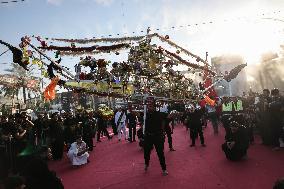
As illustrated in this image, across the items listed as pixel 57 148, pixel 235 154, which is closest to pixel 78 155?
pixel 57 148

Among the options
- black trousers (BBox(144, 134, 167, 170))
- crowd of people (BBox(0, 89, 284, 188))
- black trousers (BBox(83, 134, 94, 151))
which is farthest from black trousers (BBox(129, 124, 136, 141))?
black trousers (BBox(144, 134, 167, 170))

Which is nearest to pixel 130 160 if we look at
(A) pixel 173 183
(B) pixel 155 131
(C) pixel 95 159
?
(C) pixel 95 159

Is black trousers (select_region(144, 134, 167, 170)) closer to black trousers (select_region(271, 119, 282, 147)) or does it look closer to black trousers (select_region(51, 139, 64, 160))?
black trousers (select_region(271, 119, 282, 147))

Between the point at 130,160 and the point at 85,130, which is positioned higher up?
the point at 85,130

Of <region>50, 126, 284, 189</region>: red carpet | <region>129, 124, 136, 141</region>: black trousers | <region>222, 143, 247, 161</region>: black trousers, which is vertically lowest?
<region>50, 126, 284, 189</region>: red carpet

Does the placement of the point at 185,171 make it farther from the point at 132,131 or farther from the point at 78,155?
the point at 132,131

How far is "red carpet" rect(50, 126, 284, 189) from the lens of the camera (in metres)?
7.84

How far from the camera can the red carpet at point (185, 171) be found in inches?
309

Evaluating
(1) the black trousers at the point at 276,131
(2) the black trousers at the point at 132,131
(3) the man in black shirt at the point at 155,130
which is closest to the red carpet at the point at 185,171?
(1) the black trousers at the point at 276,131

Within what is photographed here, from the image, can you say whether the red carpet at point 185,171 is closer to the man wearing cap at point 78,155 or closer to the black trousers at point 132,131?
the man wearing cap at point 78,155

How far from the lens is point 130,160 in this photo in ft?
37.9

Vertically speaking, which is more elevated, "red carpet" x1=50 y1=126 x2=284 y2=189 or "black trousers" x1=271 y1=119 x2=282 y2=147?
"black trousers" x1=271 y1=119 x2=282 y2=147

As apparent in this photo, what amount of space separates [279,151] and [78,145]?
23.2 ft

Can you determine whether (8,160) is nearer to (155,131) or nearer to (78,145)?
(78,145)
